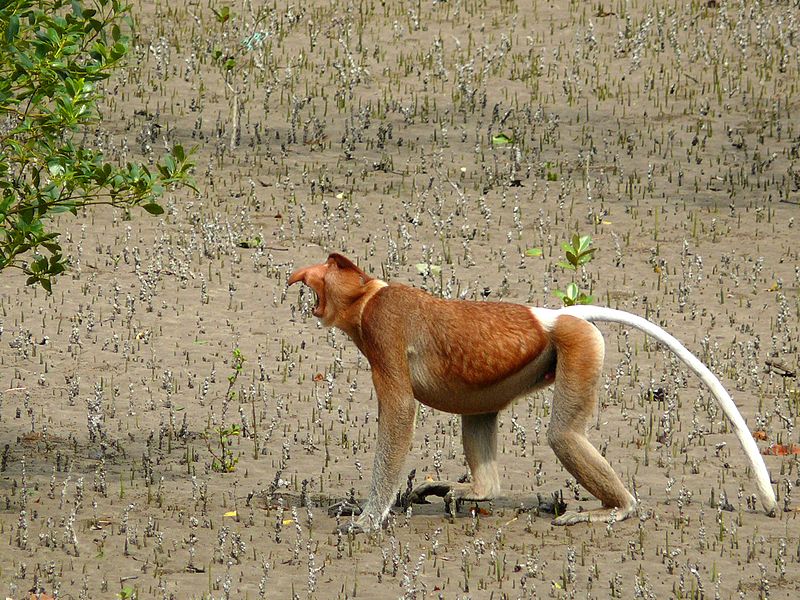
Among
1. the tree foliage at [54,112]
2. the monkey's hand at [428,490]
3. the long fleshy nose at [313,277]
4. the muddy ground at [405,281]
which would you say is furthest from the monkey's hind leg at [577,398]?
the tree foliage at [54,112]

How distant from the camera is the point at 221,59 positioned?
1655 cm

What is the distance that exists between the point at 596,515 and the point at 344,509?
4.37ft

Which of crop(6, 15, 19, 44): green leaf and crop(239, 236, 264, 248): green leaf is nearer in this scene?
crop(6, 15, 19, 44): green leaf

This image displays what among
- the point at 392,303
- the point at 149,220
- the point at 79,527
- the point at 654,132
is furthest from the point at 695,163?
the point at 79,527

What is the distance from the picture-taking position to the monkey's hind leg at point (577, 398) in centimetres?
668

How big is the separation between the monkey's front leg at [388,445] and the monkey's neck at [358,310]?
11.6 inches

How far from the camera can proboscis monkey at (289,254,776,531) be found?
672cm

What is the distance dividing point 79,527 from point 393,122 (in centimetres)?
919

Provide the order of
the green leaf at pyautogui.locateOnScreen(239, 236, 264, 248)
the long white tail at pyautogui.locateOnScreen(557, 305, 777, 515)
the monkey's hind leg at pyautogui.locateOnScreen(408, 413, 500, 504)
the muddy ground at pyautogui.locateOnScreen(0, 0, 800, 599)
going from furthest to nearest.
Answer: the green leaf at pyautogui.locateOnScreen(239, 236, 264, 248), the monkey's hind leg at pyautogui.locateOnScreen(408, 413, 500, 504), the long white tail at pyautogui.locateOnScreen(557, 305, 777, 515), the muddy ground at pyautogui.locateOnScreen(0, 0, 800, 599)

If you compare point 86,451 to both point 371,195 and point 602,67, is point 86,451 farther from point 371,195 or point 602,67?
point 602,67

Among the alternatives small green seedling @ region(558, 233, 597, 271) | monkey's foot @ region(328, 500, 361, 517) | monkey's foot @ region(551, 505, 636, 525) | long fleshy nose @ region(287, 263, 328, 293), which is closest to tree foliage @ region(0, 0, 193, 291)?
long fleshy nose @ region(287, 263, 328, 293)

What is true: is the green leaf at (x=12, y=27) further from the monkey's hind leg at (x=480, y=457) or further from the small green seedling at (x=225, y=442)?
the monkey's hind leg at (x=480, y=457)

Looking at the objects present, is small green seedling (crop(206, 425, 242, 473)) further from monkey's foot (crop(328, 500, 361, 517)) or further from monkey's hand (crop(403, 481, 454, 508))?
monkey's hand (crop(403, 481, 454, 508))

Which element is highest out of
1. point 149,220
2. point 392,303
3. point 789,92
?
point 789,92
